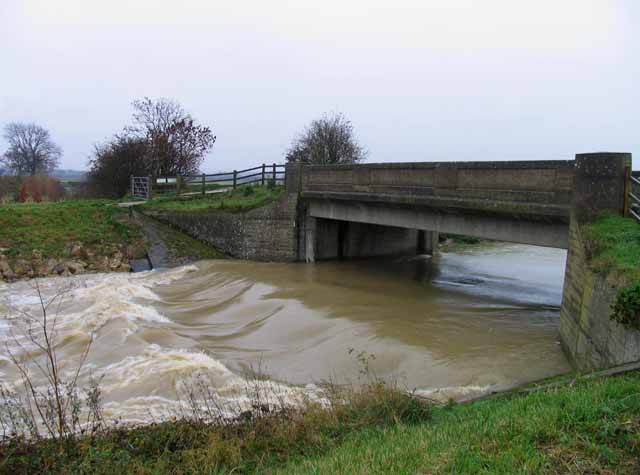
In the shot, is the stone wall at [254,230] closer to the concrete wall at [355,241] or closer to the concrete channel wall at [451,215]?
the concrete channel wall at [451,215]

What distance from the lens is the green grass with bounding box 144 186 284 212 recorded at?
23.9m

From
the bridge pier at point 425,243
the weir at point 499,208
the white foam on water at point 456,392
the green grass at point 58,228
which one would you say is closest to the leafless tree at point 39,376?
the white foam on water at point 456,392

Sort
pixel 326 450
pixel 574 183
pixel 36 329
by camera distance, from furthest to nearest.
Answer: pixel 36 329 < pixel 574 183 < pixel 326 450

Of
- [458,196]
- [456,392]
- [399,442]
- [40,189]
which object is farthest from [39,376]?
[40,189]

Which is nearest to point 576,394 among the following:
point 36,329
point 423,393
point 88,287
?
point 423,393

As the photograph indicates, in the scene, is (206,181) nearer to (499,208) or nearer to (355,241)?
(355,241)

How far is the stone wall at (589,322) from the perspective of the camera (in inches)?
302

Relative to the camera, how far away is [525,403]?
5.77 m

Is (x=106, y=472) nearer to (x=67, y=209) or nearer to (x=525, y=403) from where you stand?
(x=525, y=403)

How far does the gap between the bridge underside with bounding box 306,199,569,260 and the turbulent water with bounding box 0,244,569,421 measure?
2.05 m

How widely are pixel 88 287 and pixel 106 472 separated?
13.7 m

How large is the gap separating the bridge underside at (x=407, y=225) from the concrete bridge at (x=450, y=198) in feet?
0.09

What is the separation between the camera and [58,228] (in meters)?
22.4

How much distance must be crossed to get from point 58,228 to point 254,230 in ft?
26.7
